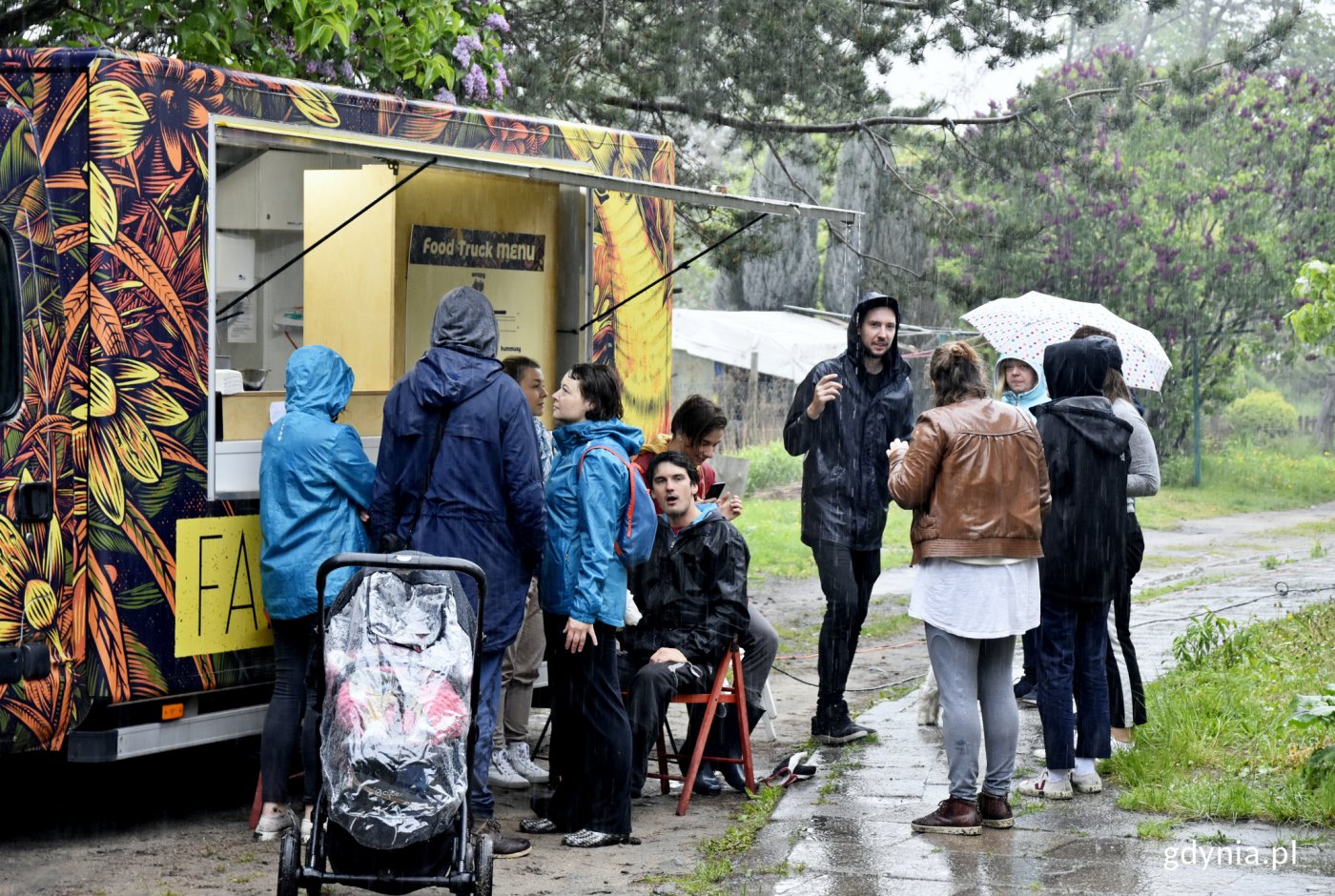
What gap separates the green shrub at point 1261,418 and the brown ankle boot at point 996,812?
2519 cm

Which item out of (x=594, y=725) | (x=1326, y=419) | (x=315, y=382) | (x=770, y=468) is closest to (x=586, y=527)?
(x=594, y=725)

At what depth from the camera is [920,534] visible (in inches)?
233

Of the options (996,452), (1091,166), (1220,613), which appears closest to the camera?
(996,452)

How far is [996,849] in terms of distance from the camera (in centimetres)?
568

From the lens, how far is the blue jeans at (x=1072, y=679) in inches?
249

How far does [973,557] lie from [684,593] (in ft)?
4.03

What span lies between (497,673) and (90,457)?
1.55 m

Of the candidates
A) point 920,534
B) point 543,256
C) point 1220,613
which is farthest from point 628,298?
point 1220,613

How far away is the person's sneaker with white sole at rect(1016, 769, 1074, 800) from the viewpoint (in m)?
6.35

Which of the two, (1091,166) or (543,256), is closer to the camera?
(543,256)

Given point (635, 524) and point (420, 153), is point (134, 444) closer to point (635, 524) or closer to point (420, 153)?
point (420, 153)

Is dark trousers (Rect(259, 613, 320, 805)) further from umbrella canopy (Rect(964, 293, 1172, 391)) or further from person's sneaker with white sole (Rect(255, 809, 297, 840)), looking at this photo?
umbrella canopy (Rect(964, 293, 1172, 391))

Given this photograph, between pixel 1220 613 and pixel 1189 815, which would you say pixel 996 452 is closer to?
pixel 1189 815

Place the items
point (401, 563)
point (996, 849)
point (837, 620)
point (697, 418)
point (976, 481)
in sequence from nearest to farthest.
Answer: point (401, 563) < point (996, 849) < point (976, 481) < point (697, 418) < point (837, 620)
